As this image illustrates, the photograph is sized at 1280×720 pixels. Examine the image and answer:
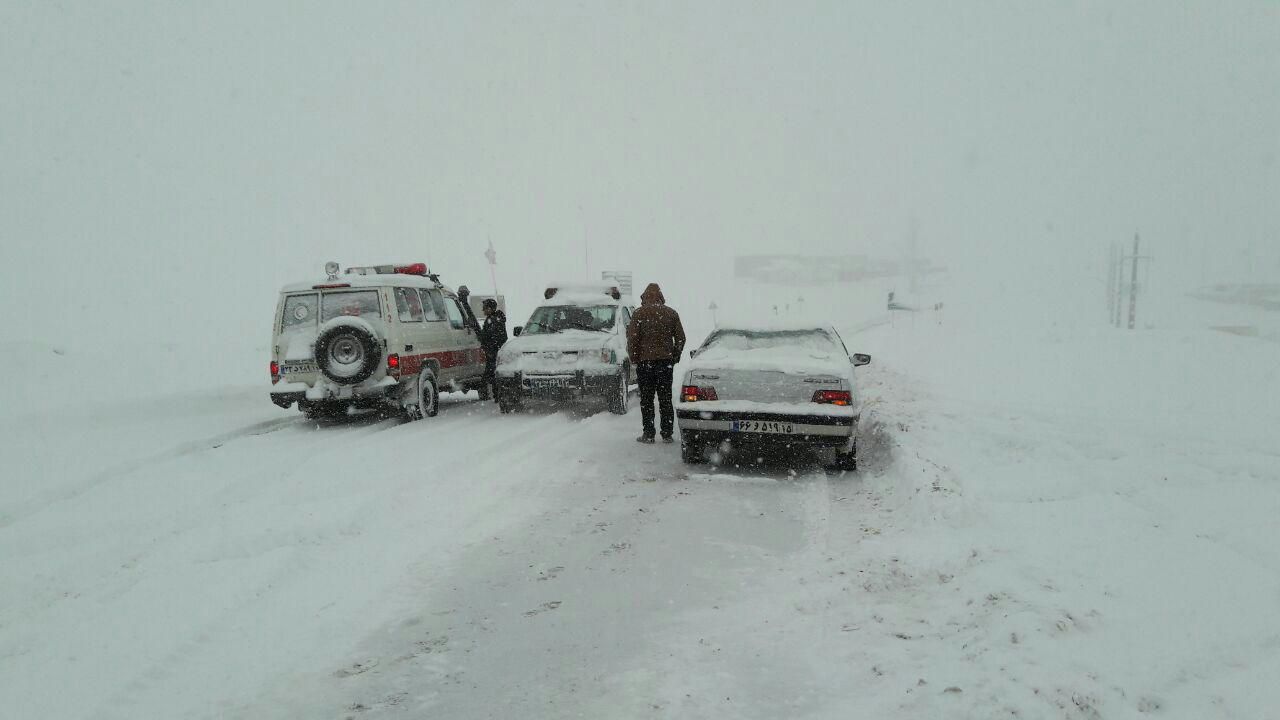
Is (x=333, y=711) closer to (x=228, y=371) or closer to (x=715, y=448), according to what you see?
(x=715, y=448)

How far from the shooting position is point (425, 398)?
425 inches

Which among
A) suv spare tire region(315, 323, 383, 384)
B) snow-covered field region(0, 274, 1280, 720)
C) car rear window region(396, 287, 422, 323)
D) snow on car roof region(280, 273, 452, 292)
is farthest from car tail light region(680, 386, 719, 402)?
snow on car roof region(280, 273, 452, 292)

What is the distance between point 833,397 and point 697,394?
4.17 feet

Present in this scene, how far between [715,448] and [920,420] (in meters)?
2.90

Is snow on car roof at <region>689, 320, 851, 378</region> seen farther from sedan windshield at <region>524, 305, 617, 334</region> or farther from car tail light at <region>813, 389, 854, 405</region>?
sedan windshield at <region>524, 305, 617, 334</region>

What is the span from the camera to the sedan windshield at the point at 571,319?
456 inches

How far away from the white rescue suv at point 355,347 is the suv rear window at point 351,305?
0.01 meters

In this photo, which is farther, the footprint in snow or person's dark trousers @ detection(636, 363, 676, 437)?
person's dark trousers @ detection(636, 363, 676, 437)

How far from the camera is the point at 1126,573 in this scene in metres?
3.98

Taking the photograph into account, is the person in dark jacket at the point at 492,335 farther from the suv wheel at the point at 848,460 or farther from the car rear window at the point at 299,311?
the suv wheel at the point at 848,460

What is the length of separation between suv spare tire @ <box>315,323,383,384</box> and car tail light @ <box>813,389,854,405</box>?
5.89 metres

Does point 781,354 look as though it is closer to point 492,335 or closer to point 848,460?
point 848,460

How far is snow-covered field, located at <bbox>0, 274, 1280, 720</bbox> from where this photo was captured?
10.0 ft

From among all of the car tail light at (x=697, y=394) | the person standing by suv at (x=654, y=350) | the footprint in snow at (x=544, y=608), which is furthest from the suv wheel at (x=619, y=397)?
the footprint in snow at (x=544, y=608)
